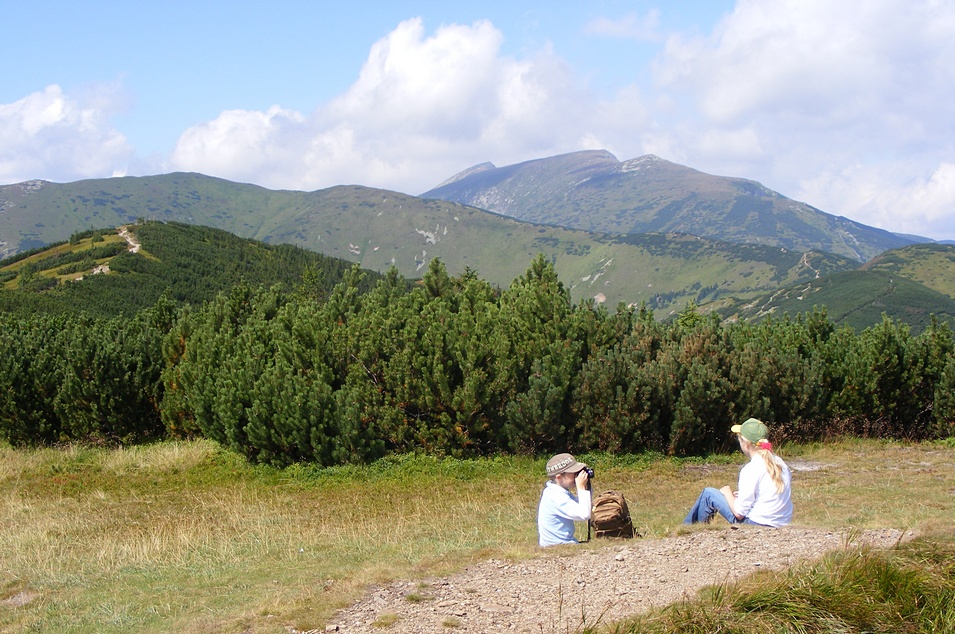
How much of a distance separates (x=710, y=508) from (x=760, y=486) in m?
0.76

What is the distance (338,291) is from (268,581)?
1241 centimetres

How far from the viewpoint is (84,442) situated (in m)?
19.5

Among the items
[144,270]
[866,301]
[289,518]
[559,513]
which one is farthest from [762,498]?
→ [866,301]

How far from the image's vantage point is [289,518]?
1143 cm

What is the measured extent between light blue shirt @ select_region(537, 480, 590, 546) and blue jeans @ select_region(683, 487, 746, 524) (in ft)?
5.03

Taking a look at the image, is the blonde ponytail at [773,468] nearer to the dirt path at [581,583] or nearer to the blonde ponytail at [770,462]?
the blonde ponytail at [770,462]

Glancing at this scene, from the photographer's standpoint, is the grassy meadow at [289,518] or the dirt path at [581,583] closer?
the dirt path at [581,583]

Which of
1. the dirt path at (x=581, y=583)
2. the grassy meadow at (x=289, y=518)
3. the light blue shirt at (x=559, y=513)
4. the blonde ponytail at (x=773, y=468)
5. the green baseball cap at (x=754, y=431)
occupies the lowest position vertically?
the grassy meadow at (x=289, y=518)

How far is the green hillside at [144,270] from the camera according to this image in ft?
323

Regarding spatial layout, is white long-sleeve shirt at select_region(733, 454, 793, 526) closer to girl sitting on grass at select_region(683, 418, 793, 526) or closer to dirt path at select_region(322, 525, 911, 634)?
girl sitting on grass at select_region(683, 418, 793, 526)

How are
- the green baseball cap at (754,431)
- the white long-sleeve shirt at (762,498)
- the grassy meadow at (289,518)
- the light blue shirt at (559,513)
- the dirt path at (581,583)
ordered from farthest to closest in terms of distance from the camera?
the white long-sleeve shirt at (762,498), the green baseball cap at (754,431), the light blue shirt at (559,513), the grassy meadow at (289,518), the dirt path at (581,583)

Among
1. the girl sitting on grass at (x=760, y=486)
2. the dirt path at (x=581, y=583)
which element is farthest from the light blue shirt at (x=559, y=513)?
the girl sitting on grass at (x=760, y=486)

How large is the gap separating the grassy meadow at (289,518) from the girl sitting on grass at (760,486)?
903 millimetres

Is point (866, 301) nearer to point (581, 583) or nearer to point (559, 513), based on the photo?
point (559, 513)
